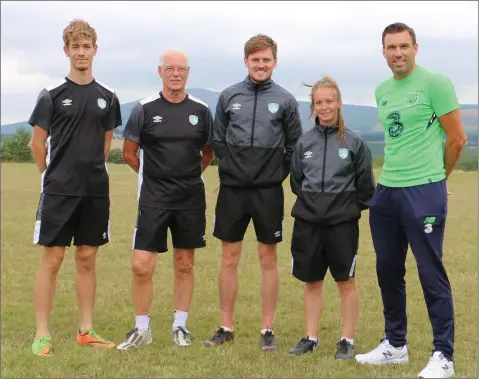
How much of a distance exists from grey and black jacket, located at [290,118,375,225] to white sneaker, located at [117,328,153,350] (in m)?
1.85

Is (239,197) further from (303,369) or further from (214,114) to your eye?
(303,369)

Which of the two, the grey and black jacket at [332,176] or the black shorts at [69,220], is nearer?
the grey and black jacket at [332,176]

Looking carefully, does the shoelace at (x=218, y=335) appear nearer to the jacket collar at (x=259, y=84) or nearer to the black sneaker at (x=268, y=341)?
the black sneaker at (x=268, y=341)

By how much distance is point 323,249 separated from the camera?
5.70 m

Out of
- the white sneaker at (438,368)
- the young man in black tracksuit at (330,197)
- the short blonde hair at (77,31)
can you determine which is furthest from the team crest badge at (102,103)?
the white sneaker at (438,368)

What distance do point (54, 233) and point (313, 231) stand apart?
2322 mm

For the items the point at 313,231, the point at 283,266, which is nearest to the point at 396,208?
the point at 313,231

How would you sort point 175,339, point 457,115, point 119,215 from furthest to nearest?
point 119,215 → point 175,339 → point 457,115

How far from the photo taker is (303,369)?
539 centimetres

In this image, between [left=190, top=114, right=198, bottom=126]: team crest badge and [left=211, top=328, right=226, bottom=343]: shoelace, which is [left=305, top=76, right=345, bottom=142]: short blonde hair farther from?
[left=211, top=328, right=226, bottom=343]: shoelace

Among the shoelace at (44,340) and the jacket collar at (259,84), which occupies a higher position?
→ the jacket collar at (259,84)

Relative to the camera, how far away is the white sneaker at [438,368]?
16.5 ft

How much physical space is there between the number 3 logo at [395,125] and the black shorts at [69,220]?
2.66 m

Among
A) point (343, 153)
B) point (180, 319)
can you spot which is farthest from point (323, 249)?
point (180, 319)
